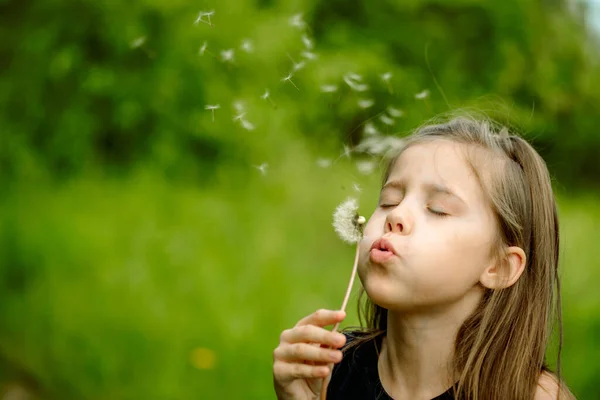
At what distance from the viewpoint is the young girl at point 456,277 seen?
1.72 meters

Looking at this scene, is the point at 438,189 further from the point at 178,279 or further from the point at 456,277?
the point at 178,279

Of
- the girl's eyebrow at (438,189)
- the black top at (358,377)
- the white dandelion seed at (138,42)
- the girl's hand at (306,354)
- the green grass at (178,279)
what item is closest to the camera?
the girl's hand at (306,354)

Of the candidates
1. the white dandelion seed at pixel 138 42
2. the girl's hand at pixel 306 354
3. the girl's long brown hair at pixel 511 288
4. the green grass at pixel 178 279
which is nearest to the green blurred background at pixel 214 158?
the green grass at pixel 178 279

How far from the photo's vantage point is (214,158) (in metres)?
4.58

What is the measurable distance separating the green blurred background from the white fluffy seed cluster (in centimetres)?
120

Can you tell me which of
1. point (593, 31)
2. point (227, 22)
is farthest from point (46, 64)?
point (593, 31)

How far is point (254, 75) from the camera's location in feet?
13.2

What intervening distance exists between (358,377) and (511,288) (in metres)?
0.43

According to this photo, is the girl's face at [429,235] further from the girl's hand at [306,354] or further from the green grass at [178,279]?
the green grass at [178,279]

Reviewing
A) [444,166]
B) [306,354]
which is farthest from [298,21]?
[306,354]

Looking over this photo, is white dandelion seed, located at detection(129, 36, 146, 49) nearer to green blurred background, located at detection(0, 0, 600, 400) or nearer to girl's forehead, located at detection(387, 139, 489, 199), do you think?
green blurred background, located at detection(0, 0, 600, 400)

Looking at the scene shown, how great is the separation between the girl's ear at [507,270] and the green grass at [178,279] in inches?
65.6

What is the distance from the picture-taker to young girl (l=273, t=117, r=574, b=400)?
172 cm

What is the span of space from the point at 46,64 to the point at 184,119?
0.90m
